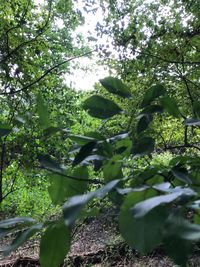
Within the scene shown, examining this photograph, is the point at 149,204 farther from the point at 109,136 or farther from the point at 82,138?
the point at 109,136

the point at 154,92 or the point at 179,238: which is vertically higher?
the point at 154,92

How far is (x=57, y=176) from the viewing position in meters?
0.40

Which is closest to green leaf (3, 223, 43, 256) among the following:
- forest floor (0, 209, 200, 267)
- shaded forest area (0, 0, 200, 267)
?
shaded forest area (0, 0, 200, 267)

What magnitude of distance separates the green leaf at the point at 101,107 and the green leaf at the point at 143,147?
0.16 feet

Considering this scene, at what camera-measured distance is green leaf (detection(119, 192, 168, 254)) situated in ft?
0.81

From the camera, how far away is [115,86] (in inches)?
15.9

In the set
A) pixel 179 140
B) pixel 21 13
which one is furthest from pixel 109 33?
pixel 179 140

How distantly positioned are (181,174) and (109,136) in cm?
20

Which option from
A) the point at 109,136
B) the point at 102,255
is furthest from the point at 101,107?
the point at 102,255

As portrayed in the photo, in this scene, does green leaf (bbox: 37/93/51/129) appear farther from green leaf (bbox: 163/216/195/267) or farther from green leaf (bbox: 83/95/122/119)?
green leaf (bbox: 163/216/195/267)

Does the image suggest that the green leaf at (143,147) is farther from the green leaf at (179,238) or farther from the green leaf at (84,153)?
the green leaf at (179,238)

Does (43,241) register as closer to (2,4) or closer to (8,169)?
(2,4)

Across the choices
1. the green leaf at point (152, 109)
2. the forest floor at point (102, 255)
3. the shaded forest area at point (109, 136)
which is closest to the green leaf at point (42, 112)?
the shaded forest area at point (109, 136)

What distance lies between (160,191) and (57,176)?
0.16 meters
